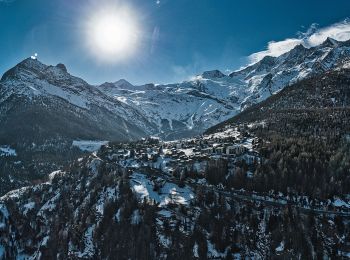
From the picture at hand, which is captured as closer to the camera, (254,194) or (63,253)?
(63,253)

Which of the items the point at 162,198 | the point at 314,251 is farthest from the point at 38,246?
the point at 314,251

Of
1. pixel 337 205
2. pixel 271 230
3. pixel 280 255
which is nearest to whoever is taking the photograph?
pixel 280 255

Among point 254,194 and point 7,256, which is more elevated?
point 254,194

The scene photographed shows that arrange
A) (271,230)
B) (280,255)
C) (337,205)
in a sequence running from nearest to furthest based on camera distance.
Result: 1. (280,255)
2. (271,230)
3. (337,205)

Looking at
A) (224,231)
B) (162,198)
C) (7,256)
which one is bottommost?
(7,256)

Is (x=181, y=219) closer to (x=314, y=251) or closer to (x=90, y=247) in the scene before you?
(x=90, y=247)

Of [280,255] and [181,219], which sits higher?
[181,219]

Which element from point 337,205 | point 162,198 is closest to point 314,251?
point 337,205

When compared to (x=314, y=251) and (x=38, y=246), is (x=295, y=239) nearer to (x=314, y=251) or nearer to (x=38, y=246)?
(x=314, y=251)

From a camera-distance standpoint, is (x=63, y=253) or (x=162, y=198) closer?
(x=63, y=253)
